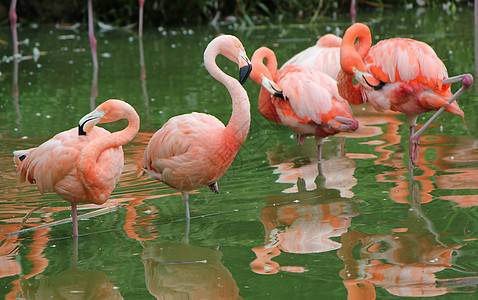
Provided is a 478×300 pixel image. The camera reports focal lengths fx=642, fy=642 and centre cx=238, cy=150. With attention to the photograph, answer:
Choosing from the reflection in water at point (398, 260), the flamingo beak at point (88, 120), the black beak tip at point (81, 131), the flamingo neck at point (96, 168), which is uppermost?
the flamingo beak at point (88, 120)

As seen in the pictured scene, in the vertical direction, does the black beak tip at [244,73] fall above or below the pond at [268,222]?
above

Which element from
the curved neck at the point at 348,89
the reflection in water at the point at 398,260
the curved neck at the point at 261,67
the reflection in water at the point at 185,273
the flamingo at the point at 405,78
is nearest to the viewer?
the reflection in water at the point at 398,260

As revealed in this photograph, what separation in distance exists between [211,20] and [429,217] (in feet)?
30.3

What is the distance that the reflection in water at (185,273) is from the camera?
269cm

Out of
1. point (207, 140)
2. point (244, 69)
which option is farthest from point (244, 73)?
point (207, 140)

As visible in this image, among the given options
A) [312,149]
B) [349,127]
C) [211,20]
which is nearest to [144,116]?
[312,149]

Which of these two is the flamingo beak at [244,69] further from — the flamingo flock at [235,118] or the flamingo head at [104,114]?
the flamingo head at [104,114]

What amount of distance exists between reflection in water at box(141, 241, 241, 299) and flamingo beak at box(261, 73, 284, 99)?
1.43 metres

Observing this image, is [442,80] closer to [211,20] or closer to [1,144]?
[1,144]

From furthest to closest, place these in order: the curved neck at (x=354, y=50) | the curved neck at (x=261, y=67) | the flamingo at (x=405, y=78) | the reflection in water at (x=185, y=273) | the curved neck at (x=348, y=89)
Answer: the curved neck at (x=261, y=67)
the curved neck at (x=348, y=89)
the curved neck at (x=354, y=50)
the flamingo at (x=405, y=78)
the reflection in water at (x=185, y=273)

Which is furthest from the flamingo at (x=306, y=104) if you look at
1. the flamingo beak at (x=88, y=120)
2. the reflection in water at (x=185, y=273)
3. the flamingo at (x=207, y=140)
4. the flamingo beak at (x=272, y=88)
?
the reflection in water at (x=185, y=273)

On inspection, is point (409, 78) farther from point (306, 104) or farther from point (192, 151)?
point (192, 151)

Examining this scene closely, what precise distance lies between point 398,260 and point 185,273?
95cm

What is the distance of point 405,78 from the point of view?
13.0 feet
